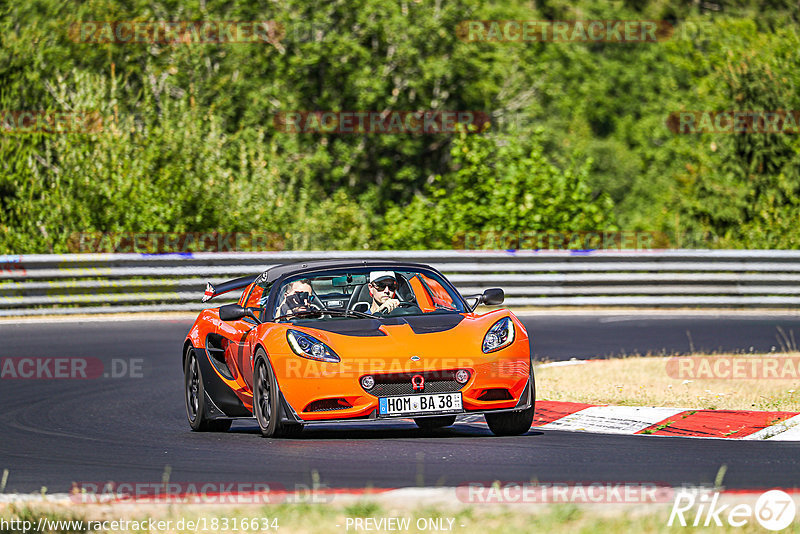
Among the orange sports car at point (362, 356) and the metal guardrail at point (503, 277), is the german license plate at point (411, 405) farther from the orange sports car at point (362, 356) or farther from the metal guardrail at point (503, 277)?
the metal guardrail at point (503, 277)

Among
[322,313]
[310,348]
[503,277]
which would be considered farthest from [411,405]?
[503,277]

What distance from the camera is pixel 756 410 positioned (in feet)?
36.0

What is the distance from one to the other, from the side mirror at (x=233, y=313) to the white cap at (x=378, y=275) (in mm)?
996

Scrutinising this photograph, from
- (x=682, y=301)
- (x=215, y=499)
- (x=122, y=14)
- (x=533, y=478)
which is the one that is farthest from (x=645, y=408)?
(x=122, y=14)

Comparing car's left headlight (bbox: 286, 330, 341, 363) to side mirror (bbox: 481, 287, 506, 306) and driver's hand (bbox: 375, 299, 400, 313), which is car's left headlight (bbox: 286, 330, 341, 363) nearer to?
driver's hand (bbox: 375, 299, 400, 313)

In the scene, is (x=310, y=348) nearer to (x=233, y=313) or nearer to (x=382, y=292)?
(x=233, y=313)

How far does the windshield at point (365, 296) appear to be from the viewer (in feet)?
33.6

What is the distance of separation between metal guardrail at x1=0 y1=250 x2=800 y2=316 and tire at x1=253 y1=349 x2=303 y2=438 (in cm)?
1212

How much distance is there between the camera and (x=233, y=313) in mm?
10164

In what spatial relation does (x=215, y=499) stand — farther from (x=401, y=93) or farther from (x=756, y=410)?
(x=401, y=93)

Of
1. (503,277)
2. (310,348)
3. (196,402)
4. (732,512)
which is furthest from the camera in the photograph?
(503,277)

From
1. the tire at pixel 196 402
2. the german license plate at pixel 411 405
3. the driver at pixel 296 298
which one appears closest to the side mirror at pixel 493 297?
the german license plate at pixel 411 405

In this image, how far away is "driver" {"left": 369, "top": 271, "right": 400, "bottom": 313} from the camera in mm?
10547

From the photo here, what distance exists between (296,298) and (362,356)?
1199 mm
